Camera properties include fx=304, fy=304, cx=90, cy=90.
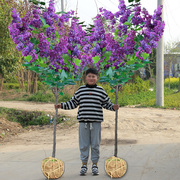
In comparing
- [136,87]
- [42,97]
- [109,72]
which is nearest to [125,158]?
[109,72]

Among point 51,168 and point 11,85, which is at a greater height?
point 11,85

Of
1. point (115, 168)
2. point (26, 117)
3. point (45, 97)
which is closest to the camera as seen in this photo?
point (115, 168)

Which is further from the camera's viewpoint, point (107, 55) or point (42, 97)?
point (42, 97)

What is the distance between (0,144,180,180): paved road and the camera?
4.38 m

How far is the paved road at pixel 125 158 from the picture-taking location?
4.38 meters

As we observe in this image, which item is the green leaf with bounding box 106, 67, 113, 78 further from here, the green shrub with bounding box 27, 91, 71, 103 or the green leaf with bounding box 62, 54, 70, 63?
the green shrub with bounding box 27, 91, 71, 103

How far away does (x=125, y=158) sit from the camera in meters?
5.42

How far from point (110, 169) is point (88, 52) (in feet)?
6.00

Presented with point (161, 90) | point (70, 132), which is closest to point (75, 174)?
point (70, 132)

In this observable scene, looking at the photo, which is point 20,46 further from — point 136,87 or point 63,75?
point 136,87

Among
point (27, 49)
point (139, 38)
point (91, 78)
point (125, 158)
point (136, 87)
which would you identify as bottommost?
point (125, 158)

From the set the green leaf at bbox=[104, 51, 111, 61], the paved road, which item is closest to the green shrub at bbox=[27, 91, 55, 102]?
the paved road

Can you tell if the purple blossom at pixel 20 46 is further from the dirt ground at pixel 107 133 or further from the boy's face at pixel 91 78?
the dirt ground at pixel 107 133

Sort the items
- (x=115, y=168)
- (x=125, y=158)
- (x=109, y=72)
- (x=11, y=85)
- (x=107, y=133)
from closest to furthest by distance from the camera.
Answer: (x=115, y=168)
(x=109, y=72)
(x=125, y=158)
(x=107, y=133)
(x=11, y=85)
